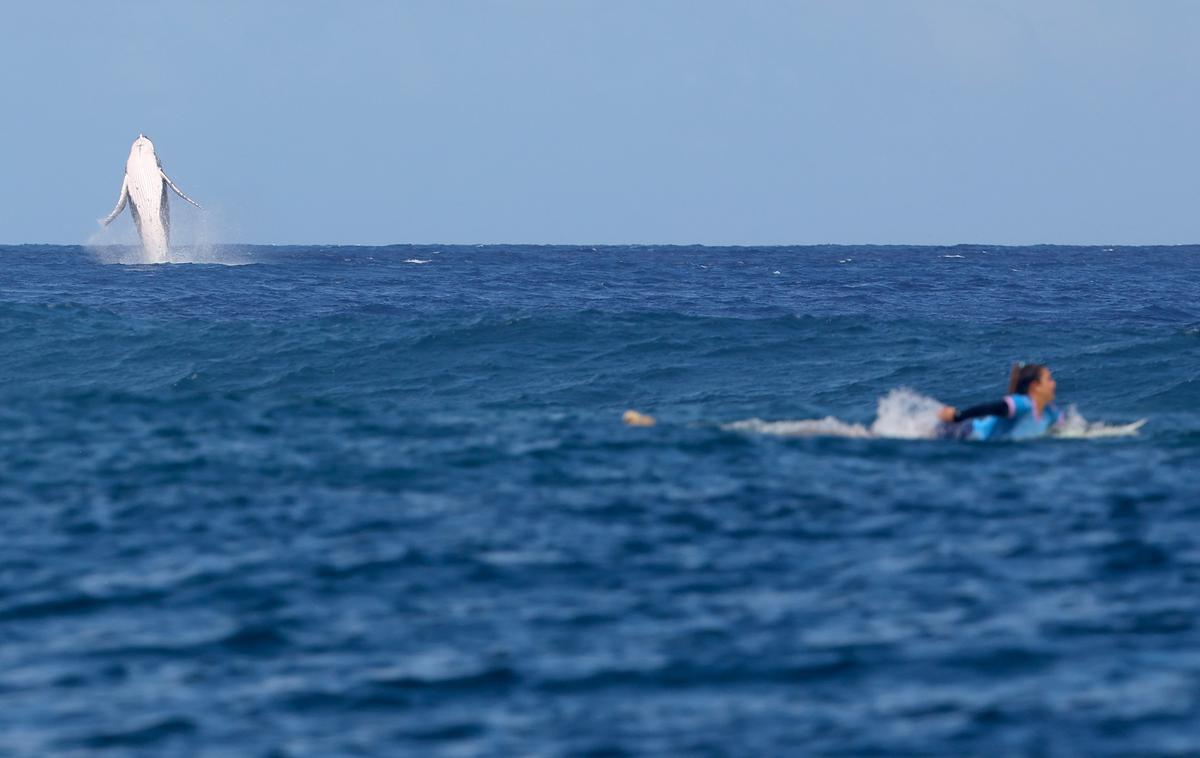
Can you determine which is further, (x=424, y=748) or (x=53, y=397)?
(x=53, y=397)

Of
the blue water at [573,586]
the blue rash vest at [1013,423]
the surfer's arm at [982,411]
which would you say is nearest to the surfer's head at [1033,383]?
the blue rash vest at [1013,423]

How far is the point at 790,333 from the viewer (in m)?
37.4

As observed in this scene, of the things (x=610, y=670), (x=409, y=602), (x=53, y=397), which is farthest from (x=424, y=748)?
(x=53, y=397)

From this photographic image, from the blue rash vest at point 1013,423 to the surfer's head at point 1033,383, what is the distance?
Answer: 4.4 inches

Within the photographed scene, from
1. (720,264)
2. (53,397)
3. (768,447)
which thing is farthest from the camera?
(720,264)

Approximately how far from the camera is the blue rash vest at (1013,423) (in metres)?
16.7

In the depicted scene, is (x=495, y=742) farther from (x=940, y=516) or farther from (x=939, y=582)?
(x=940, y=516)

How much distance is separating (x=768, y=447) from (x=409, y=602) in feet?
21.5

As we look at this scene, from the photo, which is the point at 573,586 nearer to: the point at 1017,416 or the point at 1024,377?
the point at 1017,416

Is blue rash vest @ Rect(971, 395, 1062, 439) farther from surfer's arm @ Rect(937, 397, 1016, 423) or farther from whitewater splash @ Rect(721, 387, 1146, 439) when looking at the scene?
whitewater splash @ Rect(721, 387, 1146, 439)
